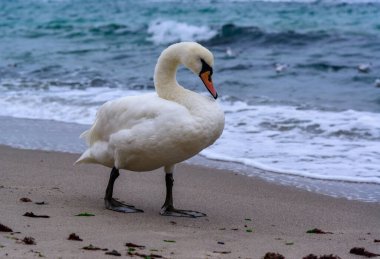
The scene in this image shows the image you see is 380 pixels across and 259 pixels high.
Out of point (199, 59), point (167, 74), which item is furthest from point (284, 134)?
point (199, 59)

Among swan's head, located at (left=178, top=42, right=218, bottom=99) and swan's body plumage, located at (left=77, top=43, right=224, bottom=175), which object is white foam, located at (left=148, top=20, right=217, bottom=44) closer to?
swan's body plumage, located at (left=77, top=43, right=224, bottom=175)

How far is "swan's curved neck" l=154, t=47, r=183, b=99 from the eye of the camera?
246 inches

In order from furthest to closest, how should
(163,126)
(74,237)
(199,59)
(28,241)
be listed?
(199,59), (163,126), (74,237), (28,241)

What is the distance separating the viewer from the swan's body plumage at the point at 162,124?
5.80 m

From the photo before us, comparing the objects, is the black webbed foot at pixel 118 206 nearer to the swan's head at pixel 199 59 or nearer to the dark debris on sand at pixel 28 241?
the swan's head at pixel 199 59

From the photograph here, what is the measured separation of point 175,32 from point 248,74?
1074 cm

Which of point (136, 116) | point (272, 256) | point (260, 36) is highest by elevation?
point (260, 36)

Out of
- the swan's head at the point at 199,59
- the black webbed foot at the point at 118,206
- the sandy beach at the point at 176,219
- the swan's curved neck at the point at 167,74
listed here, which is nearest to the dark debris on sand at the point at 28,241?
the sandy beach at the point at 176,219

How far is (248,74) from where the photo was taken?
16.7m

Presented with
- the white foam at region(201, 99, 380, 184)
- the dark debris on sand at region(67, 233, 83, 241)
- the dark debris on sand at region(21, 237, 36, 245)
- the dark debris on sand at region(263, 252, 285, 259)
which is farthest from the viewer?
the white foam at region(201, 99, 380, 184)

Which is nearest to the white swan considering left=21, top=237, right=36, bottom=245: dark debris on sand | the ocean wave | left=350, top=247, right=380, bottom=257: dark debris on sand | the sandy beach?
the sandy beach

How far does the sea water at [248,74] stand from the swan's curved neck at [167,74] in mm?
2323

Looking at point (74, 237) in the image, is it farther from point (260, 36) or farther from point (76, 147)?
point (260, 36)

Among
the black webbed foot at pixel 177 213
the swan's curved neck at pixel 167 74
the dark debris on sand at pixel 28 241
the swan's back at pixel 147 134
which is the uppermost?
the swan's curved neck at pixel 167 74
